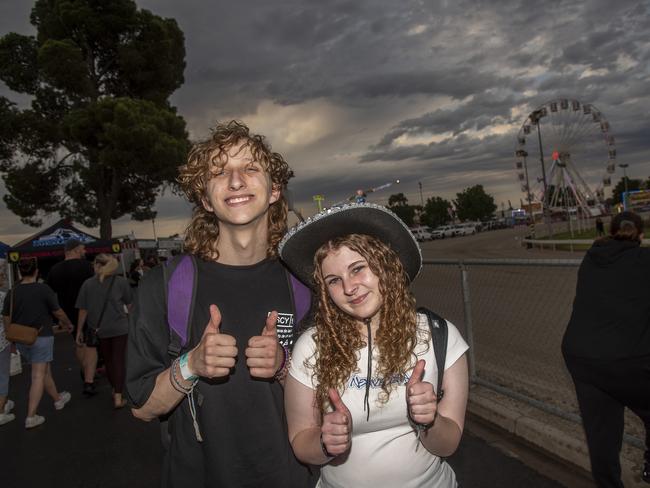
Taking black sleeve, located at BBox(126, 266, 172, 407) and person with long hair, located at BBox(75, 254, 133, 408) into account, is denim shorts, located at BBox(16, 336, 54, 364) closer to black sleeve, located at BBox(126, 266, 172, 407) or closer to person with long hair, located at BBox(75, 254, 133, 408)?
person with long hair, located at BBox(75, 254, 133, 408)

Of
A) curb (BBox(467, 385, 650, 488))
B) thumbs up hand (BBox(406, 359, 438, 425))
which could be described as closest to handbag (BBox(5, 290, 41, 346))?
curb (BBox(467, 385, 650, 488))

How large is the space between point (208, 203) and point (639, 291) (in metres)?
2.33

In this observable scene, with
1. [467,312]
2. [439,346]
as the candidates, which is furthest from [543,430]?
[439,346]

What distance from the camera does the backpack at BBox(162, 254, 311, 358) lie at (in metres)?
1.76

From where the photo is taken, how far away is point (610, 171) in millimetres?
45312

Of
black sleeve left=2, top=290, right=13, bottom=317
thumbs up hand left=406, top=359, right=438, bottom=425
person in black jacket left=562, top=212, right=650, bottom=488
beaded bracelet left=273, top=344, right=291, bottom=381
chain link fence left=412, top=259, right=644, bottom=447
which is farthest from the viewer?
black sleeve left=2, top=290, right=13, bottom=317

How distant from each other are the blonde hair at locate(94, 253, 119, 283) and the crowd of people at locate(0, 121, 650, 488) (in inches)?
194

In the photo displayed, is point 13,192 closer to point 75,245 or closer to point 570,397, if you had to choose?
point 75,245

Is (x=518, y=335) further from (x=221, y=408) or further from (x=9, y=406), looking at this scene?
(x=9, y=406)

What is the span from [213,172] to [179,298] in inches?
21.6

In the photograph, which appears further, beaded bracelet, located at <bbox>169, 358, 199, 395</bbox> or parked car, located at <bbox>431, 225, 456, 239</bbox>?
parked car, located at <bbox>431, 225, 456, 239</bbox>

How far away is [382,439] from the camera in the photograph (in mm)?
1685

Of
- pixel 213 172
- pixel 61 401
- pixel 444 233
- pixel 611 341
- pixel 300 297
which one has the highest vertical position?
pixel 213 172

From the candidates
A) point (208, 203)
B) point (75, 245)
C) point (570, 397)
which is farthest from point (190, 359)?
point (75, 245)
